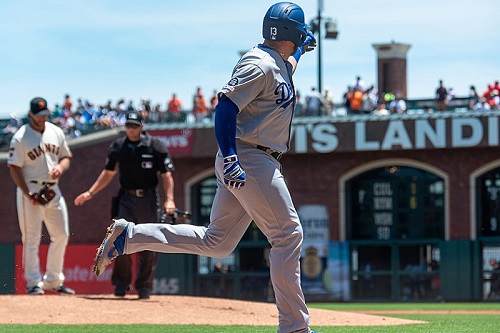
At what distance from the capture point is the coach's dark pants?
37.6 ft

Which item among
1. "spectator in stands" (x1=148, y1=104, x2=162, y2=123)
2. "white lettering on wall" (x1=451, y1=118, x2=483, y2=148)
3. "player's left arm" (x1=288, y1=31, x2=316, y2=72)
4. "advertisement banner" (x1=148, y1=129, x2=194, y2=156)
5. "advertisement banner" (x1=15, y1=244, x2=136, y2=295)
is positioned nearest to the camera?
"player's left arm" (x1=288, y1=31, x2=316, y2=72)

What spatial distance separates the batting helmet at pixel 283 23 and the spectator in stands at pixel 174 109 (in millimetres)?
22315

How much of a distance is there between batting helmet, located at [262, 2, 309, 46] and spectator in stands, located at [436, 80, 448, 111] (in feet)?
67.3

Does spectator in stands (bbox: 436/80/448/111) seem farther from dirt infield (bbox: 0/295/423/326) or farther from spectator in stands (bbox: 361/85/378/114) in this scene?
dirt infield (bbox: 0/295/423/326)

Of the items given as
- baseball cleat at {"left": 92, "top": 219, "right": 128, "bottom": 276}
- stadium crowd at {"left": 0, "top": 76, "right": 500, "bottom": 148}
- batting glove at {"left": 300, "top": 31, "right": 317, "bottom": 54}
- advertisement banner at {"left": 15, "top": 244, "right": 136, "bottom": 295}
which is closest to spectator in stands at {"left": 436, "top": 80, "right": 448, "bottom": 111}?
stadium crowd at {"left": 0, "top": 76, "right": 500, "bottom": 148}

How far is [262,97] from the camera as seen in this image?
6754mm

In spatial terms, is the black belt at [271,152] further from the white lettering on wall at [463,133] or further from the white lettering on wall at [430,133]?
the white lettering on wall at [430,133]

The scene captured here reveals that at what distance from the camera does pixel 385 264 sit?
88.1 ft

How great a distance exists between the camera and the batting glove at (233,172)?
21.3 ft

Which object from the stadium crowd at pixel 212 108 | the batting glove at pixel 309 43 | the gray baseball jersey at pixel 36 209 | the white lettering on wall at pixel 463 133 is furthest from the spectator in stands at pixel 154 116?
the batting glove at pixel 309 43

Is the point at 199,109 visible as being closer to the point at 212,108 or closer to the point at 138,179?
the point at 212,108

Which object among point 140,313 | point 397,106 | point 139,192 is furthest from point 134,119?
point 397,106

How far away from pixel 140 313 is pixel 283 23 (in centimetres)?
405

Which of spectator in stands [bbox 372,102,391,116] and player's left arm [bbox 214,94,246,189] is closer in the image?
player's left arm [bbox 214,94,246,189]
